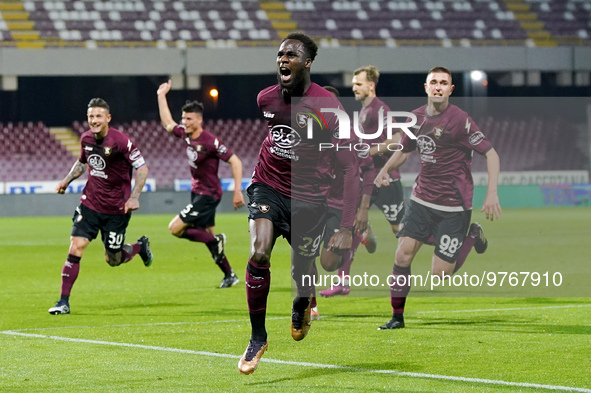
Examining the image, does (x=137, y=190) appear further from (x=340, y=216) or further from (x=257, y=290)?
(x=257, y=290)

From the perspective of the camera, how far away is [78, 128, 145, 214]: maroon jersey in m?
10.2

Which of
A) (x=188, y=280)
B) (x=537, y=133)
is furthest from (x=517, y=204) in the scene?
(x=188, y=280)

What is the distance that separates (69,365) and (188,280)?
7188mm

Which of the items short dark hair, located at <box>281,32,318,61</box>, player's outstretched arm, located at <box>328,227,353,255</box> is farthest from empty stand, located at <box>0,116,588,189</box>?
short dark hair, located at <box>281,32,318,61</box>

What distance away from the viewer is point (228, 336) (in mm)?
7840

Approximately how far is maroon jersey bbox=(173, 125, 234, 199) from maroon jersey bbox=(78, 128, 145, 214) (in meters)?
2.25

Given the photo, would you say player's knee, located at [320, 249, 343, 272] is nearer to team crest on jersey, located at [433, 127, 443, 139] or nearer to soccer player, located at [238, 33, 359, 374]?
team crest on jersey, located at [433, 127, 443, 139]

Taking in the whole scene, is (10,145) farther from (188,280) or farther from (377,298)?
(377,298)

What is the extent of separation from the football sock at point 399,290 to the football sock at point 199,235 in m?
4.69

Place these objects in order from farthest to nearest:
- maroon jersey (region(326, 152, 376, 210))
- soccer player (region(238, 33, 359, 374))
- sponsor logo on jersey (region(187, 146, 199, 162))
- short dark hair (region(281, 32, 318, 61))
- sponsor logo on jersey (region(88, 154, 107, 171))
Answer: sponsor logo on jersey (region(187, 146, 199, 162)) < sponsor logo on jersey (region(88, 154, 107, 171)) < maroon jersey (region(326, 152, 376, 210)) < short dark hair (region(281, 32, 318, 61)) < soccer player (region(238, 33, 359, 374))

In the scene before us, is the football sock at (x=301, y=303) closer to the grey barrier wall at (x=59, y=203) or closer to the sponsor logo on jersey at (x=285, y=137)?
the sponsor logo on jersey at (x=285, y=137)

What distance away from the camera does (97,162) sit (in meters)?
10.4

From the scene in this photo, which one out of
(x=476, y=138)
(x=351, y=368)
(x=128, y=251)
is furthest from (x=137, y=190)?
(x=351, y=368)

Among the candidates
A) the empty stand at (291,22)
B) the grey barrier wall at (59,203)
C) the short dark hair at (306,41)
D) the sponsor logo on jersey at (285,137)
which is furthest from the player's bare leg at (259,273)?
the empty stand at (291,22)
